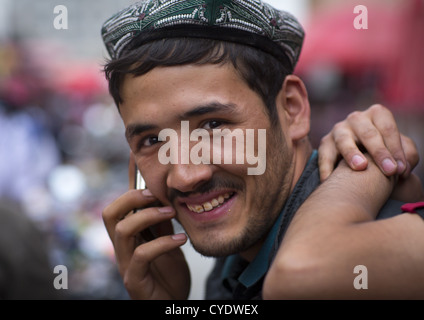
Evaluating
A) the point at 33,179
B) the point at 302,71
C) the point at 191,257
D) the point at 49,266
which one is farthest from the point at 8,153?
the point at 302,71

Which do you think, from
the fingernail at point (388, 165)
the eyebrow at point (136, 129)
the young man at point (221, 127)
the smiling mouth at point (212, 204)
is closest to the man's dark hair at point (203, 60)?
the young man at point (221, 127)

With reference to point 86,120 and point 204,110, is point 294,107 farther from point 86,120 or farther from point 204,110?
point 86,120

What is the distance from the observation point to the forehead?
1.80 m

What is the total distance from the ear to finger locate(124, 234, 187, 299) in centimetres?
68

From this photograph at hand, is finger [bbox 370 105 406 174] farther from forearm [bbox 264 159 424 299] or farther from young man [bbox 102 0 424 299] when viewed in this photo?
forearm [bbox 264 159 424 299]

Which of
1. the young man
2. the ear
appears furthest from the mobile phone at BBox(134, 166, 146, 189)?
the ear

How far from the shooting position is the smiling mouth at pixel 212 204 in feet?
6.19

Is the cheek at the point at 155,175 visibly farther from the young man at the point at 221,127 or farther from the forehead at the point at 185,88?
the forehead at the point at 185,88

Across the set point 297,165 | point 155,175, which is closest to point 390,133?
point 297,165

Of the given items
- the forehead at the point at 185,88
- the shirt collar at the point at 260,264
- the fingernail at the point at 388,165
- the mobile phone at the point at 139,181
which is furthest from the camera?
the mobile phone at the point at 139,181

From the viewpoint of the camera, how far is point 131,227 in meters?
2.12

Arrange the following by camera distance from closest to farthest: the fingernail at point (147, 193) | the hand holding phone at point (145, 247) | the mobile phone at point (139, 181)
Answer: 1. the hand holding phone at point (145, 247)
2. the fingernail at point (147, 193)
3. the mobile phone at point (139, 181)

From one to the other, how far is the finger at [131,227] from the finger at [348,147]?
2.48 ft

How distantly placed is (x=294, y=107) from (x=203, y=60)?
53 cm
